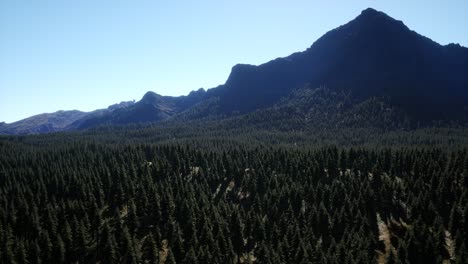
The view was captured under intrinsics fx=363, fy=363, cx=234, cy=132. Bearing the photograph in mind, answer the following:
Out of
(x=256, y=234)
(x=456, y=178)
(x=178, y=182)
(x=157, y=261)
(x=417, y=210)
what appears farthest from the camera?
(x=178, y=182)

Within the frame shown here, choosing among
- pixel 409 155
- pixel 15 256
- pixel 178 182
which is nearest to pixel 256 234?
pixel 178 182

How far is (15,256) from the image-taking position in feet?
268

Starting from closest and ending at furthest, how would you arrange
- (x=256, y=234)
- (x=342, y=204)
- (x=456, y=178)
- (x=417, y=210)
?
1. (x=256, y=234)
2. (x=417, y=210)
3. (x=342, y=204)
4. (x=456, y=178)

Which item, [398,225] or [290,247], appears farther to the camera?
[398,225]

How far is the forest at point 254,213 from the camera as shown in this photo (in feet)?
269

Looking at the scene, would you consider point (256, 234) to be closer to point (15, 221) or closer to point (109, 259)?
point (109, 259)

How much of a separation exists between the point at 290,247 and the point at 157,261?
3046cm

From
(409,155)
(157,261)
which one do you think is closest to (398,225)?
(409,155)

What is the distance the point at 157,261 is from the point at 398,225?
208 ft

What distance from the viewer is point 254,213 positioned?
100 metres

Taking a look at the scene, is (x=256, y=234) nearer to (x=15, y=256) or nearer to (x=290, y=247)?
(x=290, y=247)

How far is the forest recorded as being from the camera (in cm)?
8212

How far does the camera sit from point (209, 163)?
155 m

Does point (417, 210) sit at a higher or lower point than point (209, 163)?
lower
